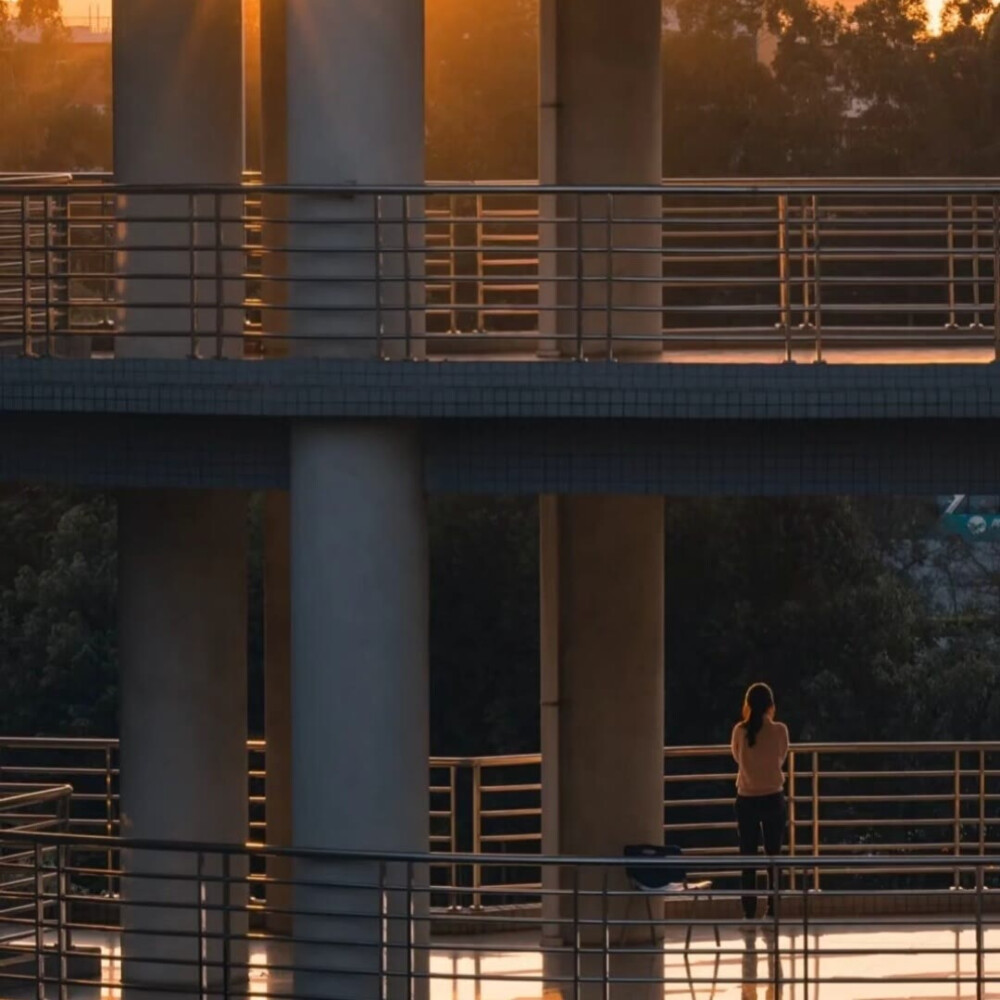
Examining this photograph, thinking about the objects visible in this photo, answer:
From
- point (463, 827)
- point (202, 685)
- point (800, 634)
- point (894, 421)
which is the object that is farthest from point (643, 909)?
point (800, 634)

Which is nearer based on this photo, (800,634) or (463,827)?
(463,827)

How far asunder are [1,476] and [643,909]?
4.14 meters

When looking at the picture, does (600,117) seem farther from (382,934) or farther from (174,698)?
(382,934)

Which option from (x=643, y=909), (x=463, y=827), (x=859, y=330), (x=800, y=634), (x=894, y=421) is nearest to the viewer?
(x=894, y=421)

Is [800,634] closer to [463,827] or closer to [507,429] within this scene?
[463,827]

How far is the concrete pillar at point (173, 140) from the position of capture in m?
12.9

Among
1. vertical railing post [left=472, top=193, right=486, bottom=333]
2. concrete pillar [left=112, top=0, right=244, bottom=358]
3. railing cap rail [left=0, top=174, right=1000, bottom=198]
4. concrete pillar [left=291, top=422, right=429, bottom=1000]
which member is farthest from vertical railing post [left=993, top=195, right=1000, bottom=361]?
concrete pillar [left=112, top=0, right=244, bottom=358]

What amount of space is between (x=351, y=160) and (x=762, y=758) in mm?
4069

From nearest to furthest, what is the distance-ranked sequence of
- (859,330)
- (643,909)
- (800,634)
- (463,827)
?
(859,330) < (643,909) < (463,827) < (800,634)

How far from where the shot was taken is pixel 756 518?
35.1 metres

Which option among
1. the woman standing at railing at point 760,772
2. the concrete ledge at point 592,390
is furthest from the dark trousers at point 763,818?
the concrete ledge at point 592,390

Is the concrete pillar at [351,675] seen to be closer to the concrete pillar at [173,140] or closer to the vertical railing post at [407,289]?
the vertical railing post at [407,289]

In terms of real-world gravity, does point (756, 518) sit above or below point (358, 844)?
above

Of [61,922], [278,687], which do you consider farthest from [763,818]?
[61,922]
